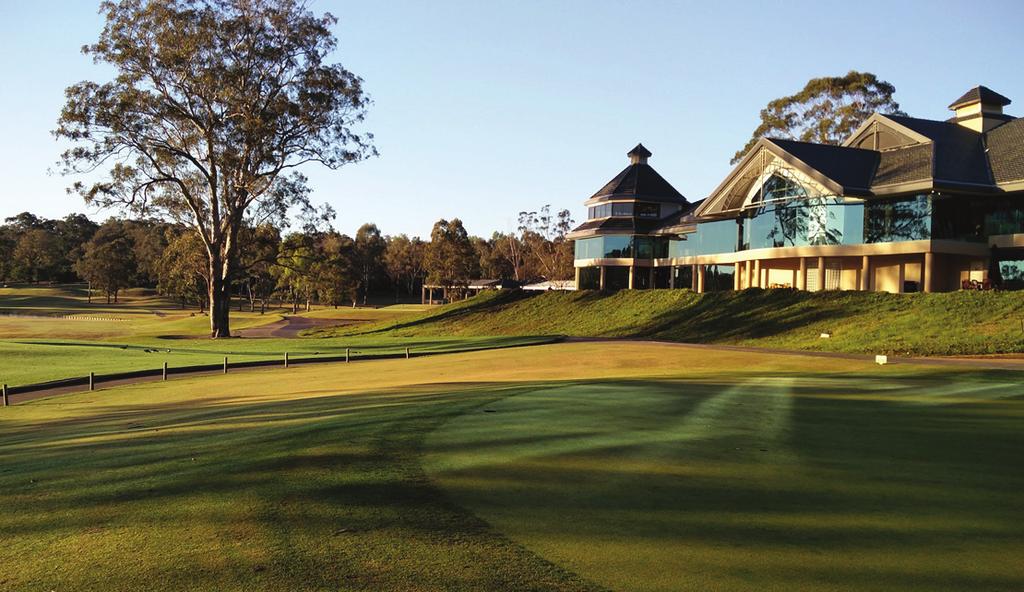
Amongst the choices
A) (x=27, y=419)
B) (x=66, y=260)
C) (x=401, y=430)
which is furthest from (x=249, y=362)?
(x=66, y=260)

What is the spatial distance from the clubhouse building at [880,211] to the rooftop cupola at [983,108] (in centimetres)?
6

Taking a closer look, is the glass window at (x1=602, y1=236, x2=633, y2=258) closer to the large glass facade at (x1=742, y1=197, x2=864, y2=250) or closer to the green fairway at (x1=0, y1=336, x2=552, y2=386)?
the large glass facade at (x1=742, y1=197, x2=864, y2=250)

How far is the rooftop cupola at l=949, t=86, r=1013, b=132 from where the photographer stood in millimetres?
44375

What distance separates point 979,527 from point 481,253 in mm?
128595

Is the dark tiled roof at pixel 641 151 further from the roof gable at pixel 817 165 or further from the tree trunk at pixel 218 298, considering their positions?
the tree trunk at pixel 218 298

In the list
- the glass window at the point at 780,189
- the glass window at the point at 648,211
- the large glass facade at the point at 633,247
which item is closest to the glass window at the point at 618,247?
the large glass facade at the point at 633,247

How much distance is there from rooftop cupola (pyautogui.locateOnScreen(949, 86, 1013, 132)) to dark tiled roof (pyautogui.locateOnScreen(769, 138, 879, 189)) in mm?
6951

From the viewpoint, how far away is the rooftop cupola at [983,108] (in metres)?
44.4

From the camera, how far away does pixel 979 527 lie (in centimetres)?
582

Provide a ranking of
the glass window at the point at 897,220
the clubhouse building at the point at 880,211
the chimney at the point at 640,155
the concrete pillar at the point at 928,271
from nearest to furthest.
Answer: the concrete pillar at the point at 928,271, the clubhouse building at the point at 880,211, the glass window at the point at 897,220, the chimney at the point at 640,155

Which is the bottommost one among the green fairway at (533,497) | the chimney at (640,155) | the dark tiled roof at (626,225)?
the green fairway at (533,497)

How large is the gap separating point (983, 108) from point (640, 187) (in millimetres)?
27232

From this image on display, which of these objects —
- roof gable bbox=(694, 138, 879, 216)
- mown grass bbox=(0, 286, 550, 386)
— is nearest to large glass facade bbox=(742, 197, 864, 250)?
roof gable bbox=(694, 138, 879, 216)

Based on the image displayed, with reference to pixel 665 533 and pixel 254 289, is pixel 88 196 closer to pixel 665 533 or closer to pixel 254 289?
pixel 665 533
